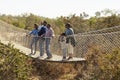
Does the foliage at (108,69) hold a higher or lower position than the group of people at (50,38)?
lower

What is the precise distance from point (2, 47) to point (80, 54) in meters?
3.45

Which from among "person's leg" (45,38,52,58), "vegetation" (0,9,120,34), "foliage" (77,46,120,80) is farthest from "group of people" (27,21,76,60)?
"vegetation" (0,9,120,34)

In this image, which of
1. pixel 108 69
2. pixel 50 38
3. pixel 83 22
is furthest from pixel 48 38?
pixel 83 22

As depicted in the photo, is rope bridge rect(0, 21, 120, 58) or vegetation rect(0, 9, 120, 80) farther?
rope bridge rect(0, 21, 120, 58)

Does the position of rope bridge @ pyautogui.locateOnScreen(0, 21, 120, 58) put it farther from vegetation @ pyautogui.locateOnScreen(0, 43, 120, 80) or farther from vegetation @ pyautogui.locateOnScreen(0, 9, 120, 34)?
vegetation @ pyautogui.locateOnScreen(0, 9, 120, 34)

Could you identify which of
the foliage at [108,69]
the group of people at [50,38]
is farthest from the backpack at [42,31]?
the foliage at [108,69]

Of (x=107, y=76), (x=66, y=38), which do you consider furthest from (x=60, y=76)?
(x=107, y=76)

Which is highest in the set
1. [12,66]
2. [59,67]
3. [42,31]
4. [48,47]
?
[42,31]

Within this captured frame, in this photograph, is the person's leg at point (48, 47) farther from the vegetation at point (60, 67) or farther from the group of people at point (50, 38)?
the vegetation at point (60, 67)

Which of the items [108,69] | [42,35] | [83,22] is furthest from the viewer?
[83,22]

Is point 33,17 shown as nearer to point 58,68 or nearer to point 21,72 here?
point 58,68

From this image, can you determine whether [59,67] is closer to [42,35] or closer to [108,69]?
[42,35]

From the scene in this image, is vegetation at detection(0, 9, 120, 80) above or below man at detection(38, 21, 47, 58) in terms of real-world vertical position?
below

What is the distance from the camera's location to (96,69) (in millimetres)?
10656
